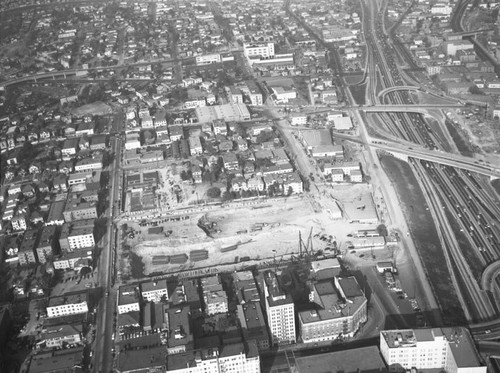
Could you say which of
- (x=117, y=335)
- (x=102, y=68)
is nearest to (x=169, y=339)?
(x=117, y=335)

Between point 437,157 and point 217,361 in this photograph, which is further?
point 437,157

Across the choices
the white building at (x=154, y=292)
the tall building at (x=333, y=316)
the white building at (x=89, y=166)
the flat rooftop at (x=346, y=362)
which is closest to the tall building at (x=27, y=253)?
the white building at (x=154, y=292)

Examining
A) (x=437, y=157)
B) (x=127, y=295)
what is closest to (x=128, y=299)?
(x=127, y=295)

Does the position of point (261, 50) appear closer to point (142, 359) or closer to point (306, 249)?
point (306, 249)

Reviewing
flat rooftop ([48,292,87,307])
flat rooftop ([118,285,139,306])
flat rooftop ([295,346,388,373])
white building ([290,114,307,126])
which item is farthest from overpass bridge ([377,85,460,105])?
flat rooftop ([48,292,87,307])

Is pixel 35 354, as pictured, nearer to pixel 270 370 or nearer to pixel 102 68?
pixel 270 370

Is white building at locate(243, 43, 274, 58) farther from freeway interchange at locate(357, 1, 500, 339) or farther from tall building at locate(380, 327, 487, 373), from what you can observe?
tall building at locate(380, 327, 487, 373)

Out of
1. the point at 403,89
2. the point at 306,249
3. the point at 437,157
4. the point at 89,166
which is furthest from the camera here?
the point at 403,89
